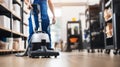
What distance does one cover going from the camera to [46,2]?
3564 millimetres

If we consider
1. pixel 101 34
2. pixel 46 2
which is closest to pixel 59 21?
pixel 101 34

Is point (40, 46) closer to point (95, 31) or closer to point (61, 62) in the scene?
point (61, 62)

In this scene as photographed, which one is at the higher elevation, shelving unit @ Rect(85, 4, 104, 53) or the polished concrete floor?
shelving unit @ Rect(85, 4, 104, 53)

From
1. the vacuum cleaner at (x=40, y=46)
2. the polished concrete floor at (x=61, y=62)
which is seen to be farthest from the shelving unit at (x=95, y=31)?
the polished concrete floor at (x=61, y=62)

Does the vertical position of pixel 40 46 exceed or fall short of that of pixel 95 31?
it falls short

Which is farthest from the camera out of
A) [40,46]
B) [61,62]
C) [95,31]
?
[95,31]

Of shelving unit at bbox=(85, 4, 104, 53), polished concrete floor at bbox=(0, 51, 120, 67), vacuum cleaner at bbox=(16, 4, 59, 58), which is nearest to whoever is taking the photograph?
polished concrete floor at bbox=(0, 51, 120, 67)

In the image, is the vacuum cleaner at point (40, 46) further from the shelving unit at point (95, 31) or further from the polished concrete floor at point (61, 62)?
the shelving unit at point (95, 31)

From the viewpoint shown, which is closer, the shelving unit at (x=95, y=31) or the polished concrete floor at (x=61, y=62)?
the polished concrete floor at (x=61, y=62)

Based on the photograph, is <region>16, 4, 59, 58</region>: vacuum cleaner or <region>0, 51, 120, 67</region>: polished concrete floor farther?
<region>16, 4, 59, 58</region>: vacuum cleaner

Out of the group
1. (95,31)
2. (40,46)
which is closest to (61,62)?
(40,46)

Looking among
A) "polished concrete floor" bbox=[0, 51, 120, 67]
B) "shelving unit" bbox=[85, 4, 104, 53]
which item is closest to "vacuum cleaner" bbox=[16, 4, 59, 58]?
"polished concrete floor" bbox=[0, 51, 120, 67]

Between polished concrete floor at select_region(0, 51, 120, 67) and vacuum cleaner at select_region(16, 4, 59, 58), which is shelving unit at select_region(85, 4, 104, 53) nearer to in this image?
vacuum cleaner at select_region(16, 4, 59, 58)

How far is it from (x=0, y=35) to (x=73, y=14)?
736 cm
